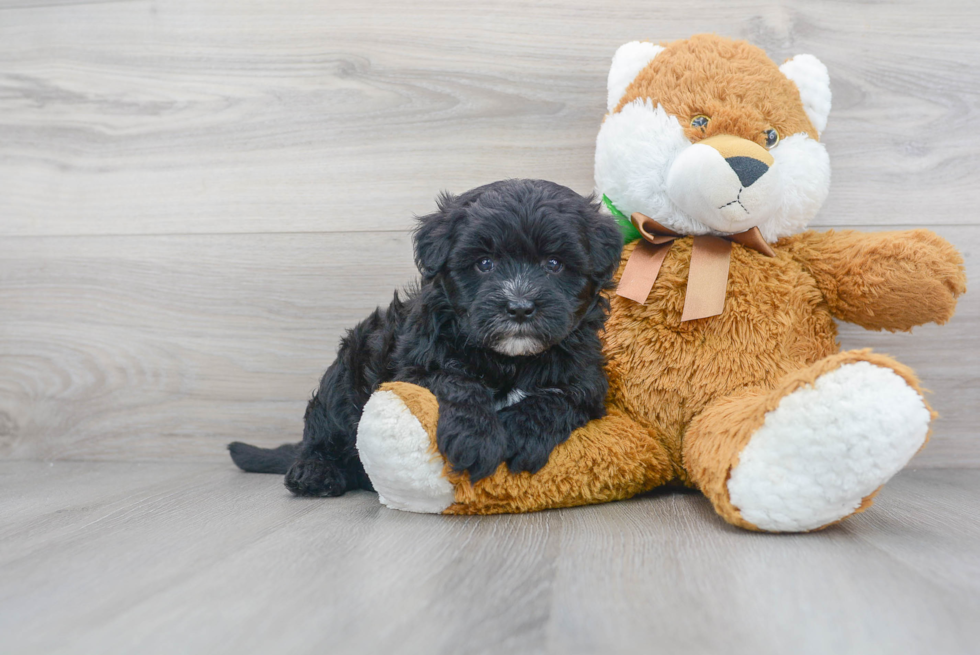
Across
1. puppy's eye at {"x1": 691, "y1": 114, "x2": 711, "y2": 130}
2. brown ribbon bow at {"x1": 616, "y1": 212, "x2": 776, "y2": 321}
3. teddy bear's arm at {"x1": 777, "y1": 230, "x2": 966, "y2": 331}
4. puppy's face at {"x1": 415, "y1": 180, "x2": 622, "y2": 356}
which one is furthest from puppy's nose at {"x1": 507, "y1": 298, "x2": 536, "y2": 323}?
teddy bear's arm at {"x1": 777, "y1": 230, "x2": 966, "y2": 331}

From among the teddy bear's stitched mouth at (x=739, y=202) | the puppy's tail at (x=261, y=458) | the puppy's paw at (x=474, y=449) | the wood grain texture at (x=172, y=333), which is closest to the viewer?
the puppy's paw at (x=474, y=449)

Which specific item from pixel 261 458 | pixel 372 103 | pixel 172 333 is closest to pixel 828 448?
pixel 261 458

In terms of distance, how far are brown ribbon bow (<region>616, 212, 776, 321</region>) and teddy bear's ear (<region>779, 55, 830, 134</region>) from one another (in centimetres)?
34

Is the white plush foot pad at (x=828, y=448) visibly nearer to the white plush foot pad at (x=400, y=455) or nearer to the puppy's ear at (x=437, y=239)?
the white plush foot pad at (x=400, y=455)

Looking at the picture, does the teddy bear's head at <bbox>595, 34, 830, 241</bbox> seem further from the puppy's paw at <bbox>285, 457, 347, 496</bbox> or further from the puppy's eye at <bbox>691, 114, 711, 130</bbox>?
the puppy's paw at <bbox>285, 457, 347, 496</bbox>

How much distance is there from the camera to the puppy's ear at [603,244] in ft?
4.56

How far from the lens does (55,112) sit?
6.98 ft

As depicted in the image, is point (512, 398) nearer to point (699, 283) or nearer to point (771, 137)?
point (699, 283)

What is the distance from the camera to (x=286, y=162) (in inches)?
80.5

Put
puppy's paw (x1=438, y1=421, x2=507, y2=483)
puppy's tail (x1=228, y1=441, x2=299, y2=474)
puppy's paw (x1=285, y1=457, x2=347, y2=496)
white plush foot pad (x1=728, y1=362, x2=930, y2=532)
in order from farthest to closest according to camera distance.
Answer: puppy's tail (x1=228, y1=441, x2=299, y2=474)
puppy's paw (x1=285, y1=457, x2=347, y2=496)
puppy's paw (x1=438, y1=421, x2=507, y2=483)
white plush foot pad (x1=728, y1=362, x2=930, y2=532)

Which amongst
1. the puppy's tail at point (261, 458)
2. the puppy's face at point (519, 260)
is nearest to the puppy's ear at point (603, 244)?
the puppy's face at point (519, 260)

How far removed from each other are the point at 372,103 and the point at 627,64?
29.7 inches

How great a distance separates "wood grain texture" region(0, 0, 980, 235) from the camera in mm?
1896

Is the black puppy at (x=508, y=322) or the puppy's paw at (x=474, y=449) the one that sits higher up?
the black puppy at (x=508, y=322)
